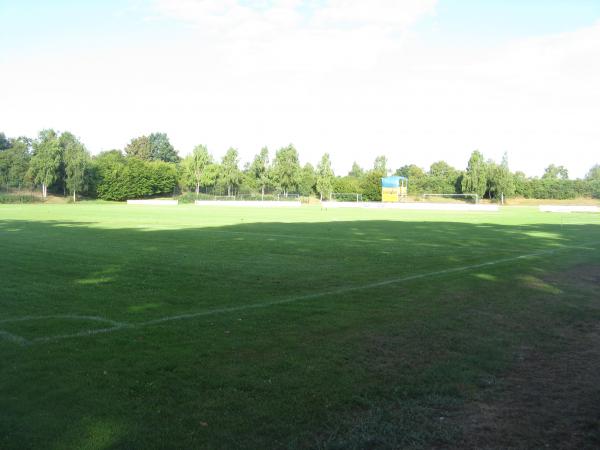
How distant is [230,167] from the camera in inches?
4033

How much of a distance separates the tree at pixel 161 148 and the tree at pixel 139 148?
6759mm

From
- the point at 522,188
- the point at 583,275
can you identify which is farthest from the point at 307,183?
the point at 583,275

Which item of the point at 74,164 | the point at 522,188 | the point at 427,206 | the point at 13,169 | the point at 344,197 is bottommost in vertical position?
the point at 427,206

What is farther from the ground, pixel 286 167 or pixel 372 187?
pixel 286 167

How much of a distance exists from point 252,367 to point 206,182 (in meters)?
99.2

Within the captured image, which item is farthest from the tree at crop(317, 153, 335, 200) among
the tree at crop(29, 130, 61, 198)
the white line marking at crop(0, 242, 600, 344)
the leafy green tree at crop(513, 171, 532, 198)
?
the white line marking at crop(0, 242, 600, 344)

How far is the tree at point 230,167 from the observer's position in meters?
102

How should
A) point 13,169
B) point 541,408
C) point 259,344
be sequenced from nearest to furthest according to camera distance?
point 541,408, point 259,344, point 13,169

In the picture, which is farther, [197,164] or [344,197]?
[197,164]

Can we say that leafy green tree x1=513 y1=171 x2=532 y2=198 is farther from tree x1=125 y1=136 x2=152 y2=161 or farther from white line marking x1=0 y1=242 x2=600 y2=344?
tree x1=125 y1=136 x2=152 y2=161

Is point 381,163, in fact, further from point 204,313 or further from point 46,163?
point 204,313

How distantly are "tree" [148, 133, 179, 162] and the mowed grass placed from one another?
14247 centimetres

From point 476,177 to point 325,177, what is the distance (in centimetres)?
2839

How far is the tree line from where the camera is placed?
85.9 metres
